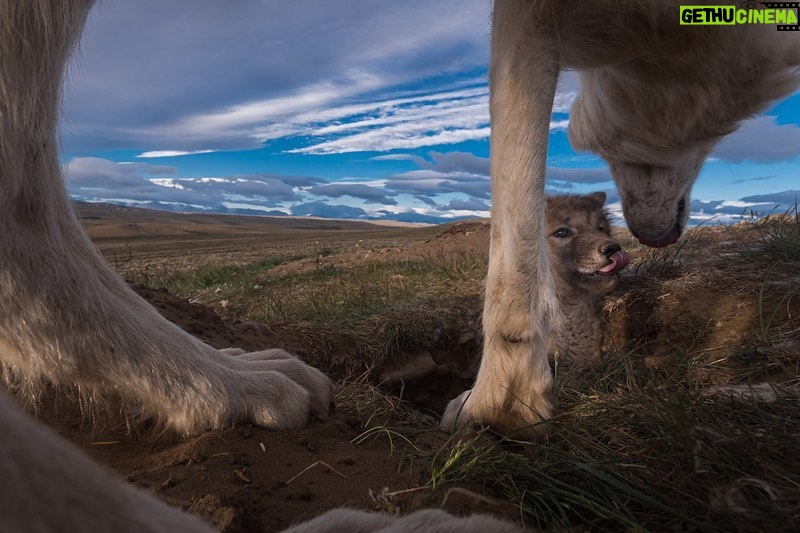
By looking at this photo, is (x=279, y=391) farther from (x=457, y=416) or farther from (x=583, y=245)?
(x=583, y=245)

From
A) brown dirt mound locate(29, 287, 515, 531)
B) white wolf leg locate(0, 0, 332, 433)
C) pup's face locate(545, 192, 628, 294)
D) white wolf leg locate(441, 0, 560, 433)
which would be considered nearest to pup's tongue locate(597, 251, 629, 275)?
pup's face locate(545, 192, 628, 294)

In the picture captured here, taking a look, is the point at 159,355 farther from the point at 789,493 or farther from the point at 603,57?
the point at 603,57

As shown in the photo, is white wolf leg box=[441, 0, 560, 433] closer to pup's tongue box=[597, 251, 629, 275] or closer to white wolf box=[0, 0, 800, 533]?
white wolf box=[0, 0, 800, 533]

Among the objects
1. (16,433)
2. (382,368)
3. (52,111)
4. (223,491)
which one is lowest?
(382,368)

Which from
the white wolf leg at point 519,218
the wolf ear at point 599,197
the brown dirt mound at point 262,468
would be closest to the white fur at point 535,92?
the white wolf leg at point 519,218

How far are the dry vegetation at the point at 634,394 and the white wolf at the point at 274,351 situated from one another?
0.34 metres

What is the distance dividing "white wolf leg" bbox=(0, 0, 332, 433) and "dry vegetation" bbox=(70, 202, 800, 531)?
1.92ft

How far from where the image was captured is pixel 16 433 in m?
0.53

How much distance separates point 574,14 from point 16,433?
7.34 ft

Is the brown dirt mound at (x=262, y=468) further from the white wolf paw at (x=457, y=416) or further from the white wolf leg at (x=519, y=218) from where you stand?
the white wolf leg at (x=519, y=218)

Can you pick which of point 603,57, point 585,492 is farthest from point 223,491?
point 603,57

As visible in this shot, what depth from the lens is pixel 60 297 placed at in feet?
5.00

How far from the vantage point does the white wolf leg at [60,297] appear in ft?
4.58

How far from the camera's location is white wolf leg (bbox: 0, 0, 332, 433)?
1396 mm
